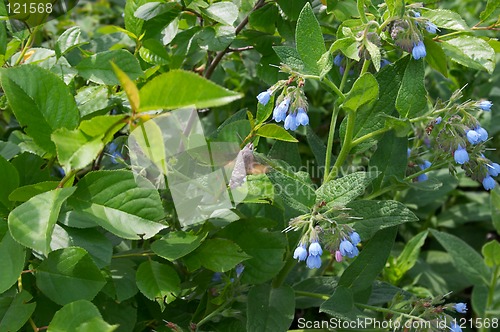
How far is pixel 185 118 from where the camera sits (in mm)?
1291

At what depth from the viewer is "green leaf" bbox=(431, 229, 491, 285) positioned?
5.57ft

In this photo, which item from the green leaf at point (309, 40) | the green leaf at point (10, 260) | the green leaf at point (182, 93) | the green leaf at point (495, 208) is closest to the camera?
the green leaf at point (182, 93)

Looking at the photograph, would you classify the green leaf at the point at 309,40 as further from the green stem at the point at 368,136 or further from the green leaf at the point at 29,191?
the green leaf at the point at 29,191

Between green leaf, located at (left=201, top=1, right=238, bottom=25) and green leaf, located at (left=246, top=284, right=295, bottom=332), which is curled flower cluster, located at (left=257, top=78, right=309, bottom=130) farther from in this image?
green leaf, located at (left=246, top=284, right=295, bottom=332)

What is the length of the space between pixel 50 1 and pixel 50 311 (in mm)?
585

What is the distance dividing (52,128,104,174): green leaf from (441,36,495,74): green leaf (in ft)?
2.44

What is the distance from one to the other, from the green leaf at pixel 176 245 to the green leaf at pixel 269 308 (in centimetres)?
18

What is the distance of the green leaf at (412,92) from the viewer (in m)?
1.21

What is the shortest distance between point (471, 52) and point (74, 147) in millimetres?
786

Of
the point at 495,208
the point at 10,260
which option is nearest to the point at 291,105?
the point at 10,260

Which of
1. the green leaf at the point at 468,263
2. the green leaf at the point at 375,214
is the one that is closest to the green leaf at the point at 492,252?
the green leaf at the point at 468,263

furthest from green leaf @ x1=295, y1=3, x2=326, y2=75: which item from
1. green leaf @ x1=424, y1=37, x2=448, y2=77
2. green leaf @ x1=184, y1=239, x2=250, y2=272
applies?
green leaf @ x1=184, y1=239, x2=250, y2=272

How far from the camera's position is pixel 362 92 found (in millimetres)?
1129

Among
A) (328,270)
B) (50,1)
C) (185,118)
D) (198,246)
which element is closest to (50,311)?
(198,246)
